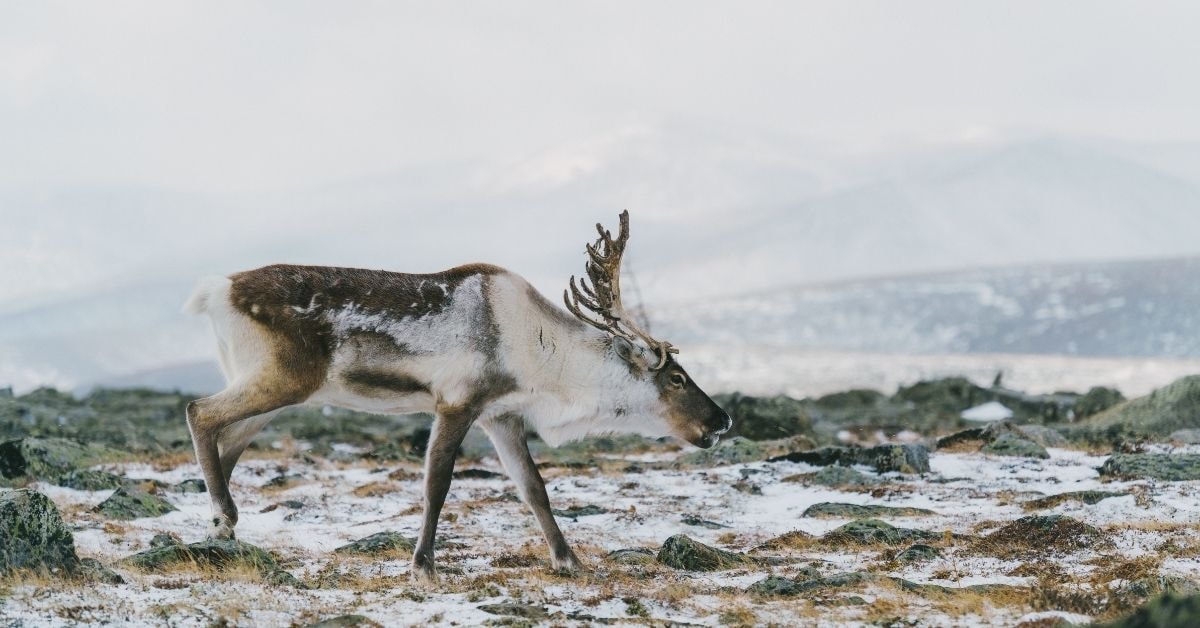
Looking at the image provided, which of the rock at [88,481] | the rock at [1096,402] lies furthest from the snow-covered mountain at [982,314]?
the rock at [88,481]

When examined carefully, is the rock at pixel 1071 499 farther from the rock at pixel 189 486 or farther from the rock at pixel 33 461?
the rock at pixel 33 461

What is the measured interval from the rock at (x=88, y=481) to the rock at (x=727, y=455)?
316 inches

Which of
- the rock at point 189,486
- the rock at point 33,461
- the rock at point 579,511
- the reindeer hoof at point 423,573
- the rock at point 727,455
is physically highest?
the rock at point 33,461

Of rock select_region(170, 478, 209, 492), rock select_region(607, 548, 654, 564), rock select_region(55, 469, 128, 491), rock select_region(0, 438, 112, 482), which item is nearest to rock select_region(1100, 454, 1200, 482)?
rock select_region(607, 548, 654, 564)

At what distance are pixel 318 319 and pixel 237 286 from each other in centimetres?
76

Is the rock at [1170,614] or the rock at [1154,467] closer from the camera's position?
the rock at [1170,614]

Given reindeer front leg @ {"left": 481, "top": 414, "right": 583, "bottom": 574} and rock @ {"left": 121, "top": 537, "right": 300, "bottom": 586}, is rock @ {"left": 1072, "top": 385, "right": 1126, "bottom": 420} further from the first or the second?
rock @ {"left": 121, "top": 537, "right": 300, "bottom": 586}

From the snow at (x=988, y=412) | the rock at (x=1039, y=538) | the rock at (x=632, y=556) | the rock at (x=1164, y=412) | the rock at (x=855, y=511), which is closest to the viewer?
the rock at (x=1039, y=538)

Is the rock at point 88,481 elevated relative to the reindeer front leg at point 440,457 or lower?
lower

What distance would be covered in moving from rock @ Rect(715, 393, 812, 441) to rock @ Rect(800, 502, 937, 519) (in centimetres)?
981

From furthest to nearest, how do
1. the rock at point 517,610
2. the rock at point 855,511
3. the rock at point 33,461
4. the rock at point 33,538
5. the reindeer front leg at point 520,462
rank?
1. the rock at point 33,461
2. the rock at point 855,511
3. the reindeer front leg at point 520,462
4. the rock at point 33,538
5. the rock at point 517,610

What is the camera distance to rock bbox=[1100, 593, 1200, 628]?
4.48 metres

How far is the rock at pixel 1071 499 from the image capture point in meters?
12.8

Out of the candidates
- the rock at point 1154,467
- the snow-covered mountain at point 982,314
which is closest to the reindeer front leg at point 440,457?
the rock at point 1154,467
